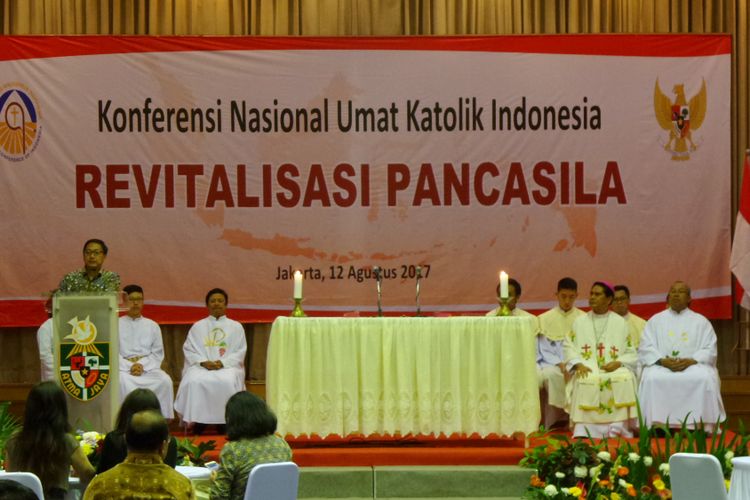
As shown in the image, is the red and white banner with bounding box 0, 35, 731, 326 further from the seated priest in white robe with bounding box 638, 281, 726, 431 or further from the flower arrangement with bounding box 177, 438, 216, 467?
the flower arrangement with bounding box 177, 438, 216, 467

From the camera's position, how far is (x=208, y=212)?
10938 mm

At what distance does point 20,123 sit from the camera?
10.8 m

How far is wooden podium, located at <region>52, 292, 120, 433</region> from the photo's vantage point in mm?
7684

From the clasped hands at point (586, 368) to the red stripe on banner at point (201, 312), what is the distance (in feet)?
4.64

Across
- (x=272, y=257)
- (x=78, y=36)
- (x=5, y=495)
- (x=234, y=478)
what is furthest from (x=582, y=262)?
(x=5, y=495)

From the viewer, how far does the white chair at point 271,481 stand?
4.89 m

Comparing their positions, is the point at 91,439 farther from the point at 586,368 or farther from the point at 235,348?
the point at 586,368

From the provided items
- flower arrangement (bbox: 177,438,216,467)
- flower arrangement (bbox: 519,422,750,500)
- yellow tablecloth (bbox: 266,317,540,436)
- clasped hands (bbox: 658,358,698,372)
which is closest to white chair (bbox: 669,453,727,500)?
flower arrangement (bbox: 519,422,750,500)

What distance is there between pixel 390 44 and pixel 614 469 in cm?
471

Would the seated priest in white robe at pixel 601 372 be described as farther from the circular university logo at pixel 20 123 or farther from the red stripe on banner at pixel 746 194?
the circular university logo at pixel 20 123

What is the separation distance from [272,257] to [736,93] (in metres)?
4.30

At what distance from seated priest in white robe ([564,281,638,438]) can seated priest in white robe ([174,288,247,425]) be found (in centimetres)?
264

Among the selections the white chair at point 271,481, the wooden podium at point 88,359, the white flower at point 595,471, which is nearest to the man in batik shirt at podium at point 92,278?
the wooden podium at point 88,359

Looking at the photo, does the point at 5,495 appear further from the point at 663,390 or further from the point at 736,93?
the point at 736,93
